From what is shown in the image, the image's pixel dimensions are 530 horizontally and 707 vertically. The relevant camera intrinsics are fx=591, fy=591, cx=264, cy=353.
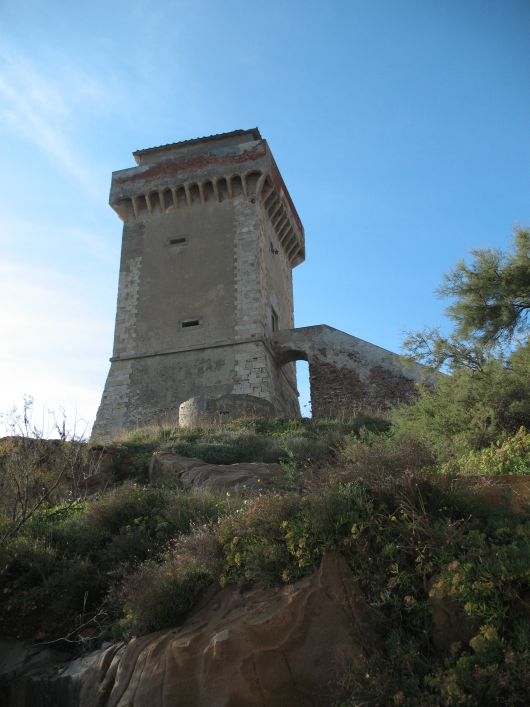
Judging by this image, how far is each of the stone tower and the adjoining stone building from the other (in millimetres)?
37

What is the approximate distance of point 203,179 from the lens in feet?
65.8

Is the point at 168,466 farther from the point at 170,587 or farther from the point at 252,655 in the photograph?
the point at 252,655

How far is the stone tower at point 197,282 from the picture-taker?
17.7 m

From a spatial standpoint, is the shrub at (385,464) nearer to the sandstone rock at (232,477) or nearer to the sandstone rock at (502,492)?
the sandstone rock at (502,492)

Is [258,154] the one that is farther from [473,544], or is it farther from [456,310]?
[473,544]

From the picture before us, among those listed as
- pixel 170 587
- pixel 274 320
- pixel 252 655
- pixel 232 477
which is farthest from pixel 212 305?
pixel 252 655

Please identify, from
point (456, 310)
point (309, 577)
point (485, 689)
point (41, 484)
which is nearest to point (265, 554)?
point (309, 577)

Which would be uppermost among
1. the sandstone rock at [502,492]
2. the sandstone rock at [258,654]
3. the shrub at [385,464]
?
the shrub at [385,464]

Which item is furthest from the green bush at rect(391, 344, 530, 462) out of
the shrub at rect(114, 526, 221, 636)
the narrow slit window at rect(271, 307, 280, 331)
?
the narrow slit window at rect(271, 307, 280, 331)

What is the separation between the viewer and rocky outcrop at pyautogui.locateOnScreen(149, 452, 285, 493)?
726 cm

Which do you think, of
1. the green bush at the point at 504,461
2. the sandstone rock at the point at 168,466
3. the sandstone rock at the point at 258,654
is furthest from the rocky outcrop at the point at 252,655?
the sandstone rock at the point at 168,466

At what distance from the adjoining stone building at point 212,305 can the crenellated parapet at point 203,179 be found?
1.6 inches

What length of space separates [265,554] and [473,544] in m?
1.47

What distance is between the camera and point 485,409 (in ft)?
27.1
